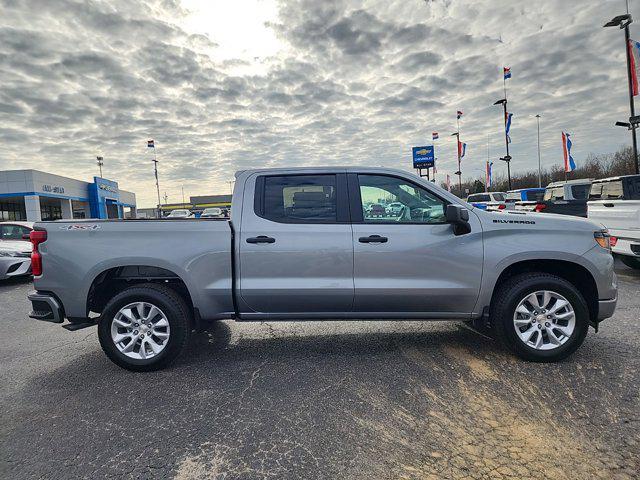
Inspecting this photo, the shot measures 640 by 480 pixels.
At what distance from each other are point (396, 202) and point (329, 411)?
6.89 feet

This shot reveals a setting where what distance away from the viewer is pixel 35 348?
486cm

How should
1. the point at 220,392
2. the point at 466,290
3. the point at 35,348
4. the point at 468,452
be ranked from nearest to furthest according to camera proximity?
the point at 468,452, the point at 220,392, the point at 466,290, the point at 35,348

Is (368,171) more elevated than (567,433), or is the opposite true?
(368,171)

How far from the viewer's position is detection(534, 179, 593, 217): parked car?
10836 millimetres

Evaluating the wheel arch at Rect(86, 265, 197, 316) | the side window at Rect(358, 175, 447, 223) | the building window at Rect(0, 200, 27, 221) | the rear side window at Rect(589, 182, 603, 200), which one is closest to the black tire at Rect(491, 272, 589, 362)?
the side window at Rect(358, 175, 447, 223)

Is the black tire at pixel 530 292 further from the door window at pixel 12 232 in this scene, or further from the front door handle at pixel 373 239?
the door window at pixel 12 232

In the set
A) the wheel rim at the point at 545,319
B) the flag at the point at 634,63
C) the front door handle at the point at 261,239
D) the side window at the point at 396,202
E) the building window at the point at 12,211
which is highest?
the flag at the point at 634,63

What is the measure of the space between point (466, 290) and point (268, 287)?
1.92m

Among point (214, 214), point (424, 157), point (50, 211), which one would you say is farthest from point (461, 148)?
point (50, 211)

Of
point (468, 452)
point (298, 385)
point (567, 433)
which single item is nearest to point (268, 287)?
point (298, 385)

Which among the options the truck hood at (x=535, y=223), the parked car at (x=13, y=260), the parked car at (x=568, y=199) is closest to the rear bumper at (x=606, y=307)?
the truck hood at (x=535, y=223)

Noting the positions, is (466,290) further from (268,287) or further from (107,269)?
(107,269)

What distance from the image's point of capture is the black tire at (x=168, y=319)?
3914mm

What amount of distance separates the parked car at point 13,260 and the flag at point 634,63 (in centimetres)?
2241
